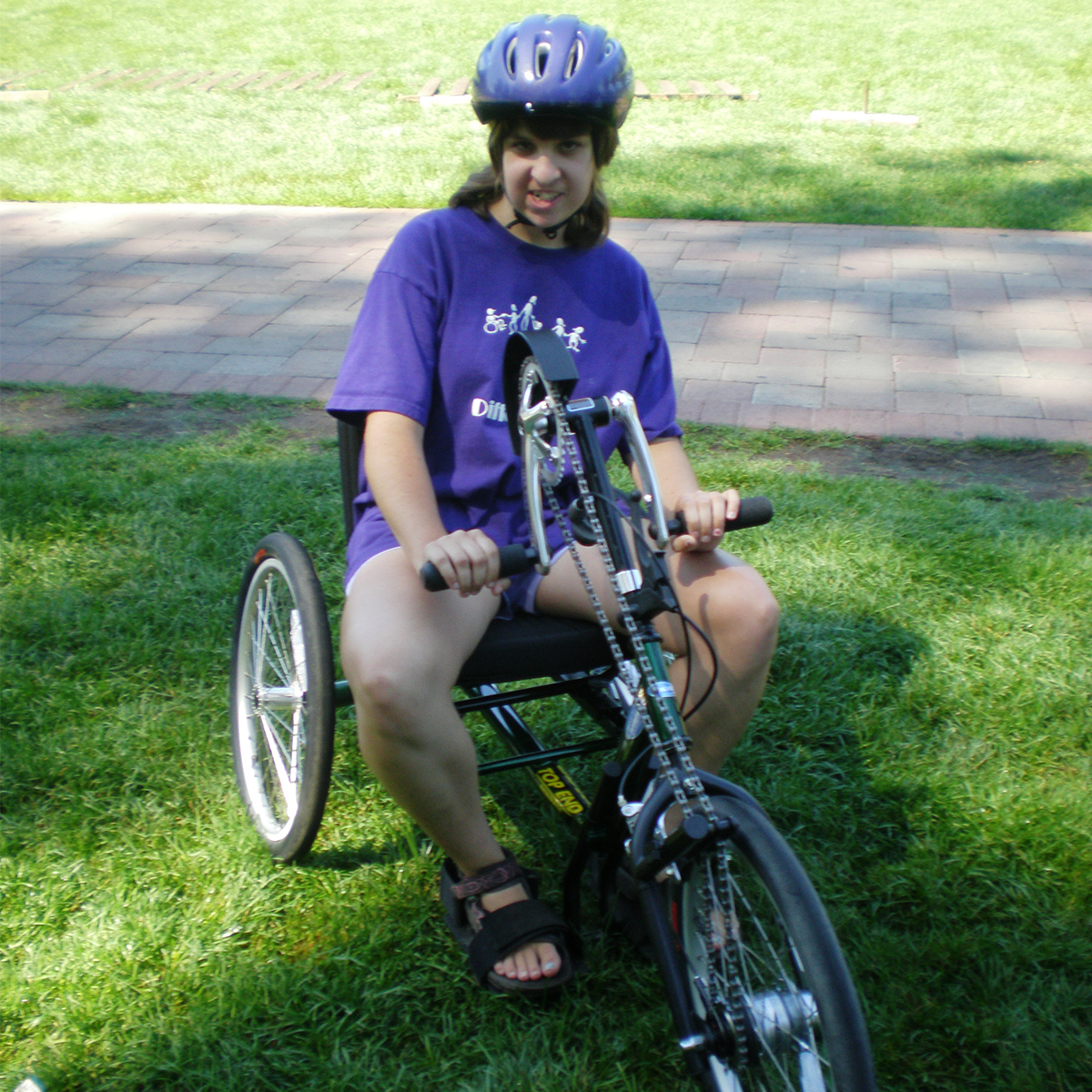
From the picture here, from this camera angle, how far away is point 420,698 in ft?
5.72

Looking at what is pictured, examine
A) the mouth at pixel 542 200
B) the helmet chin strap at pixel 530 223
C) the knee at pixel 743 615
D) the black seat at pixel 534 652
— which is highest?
the mouth at pixel 542 200

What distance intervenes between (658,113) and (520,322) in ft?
30.6

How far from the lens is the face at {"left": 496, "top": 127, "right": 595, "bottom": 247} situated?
1904 mm

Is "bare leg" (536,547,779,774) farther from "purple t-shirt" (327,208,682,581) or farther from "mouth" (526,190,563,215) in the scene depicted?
"mouth" (526,190,563,215)

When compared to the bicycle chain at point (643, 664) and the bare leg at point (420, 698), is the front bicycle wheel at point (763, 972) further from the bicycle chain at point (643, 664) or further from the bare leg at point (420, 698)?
the bare leg at point (420, 698)

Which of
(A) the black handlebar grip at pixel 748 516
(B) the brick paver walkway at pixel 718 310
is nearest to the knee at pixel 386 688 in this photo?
(A) the black handlebar grip at pixel 748 516

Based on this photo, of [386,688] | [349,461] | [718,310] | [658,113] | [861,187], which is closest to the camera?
[386,688]

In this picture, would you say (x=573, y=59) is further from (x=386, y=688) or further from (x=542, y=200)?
(x=386, y=688)

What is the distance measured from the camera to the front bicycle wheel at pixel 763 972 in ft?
4.25

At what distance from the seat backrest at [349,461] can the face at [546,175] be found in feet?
1.68

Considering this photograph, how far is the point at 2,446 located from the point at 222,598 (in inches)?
61.6

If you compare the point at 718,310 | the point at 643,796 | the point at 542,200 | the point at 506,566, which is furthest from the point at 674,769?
the point at 718,310

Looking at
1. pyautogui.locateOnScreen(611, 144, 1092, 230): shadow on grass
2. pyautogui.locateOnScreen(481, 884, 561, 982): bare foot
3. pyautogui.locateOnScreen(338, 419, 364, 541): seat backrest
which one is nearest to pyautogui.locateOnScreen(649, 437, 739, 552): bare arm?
pyautogui.locateOnScreen(338, 419, 364, 541): seat backrest

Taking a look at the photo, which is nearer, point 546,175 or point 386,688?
point 386,688
